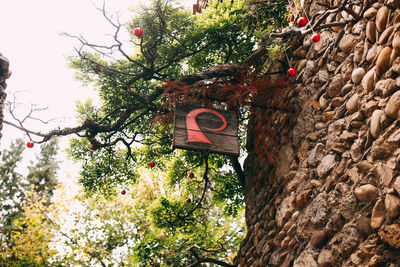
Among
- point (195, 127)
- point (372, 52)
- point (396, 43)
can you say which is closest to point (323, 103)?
point (372, 52)

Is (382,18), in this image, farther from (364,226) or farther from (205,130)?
(205,130)

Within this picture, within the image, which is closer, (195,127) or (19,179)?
(195,127)

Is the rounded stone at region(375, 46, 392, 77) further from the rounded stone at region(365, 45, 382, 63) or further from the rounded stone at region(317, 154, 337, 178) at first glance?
the rounded stone at region(317, 154, 337, 178)

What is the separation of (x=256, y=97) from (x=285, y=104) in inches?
32.3

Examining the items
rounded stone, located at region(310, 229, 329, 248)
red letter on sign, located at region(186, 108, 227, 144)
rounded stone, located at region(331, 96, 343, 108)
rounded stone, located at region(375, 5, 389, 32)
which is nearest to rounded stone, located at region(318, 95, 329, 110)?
rounded stone, located at region(331, 96, 343, 108)

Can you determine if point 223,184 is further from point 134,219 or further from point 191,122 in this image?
point 134,219

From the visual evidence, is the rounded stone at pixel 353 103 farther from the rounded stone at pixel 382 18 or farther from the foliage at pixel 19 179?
the foliage at pixel 19 179

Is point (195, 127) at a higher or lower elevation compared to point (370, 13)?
lower

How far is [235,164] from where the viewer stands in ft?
18.1

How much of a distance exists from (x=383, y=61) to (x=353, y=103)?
44 centimetres

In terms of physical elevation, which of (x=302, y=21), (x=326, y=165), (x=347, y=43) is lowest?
(x=326, y=165)

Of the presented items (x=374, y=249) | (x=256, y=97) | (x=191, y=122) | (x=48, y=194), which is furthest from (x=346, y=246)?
(x=48, y=194)

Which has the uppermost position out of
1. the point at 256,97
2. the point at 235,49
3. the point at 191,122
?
the point at 235,49

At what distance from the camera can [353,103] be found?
270 centimetres
